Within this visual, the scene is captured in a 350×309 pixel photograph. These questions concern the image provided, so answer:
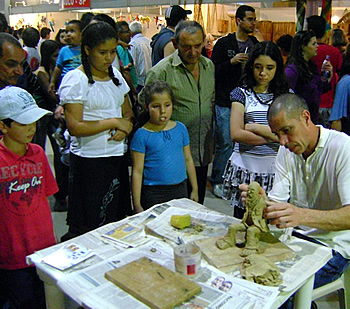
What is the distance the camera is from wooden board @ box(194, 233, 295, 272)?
1403 millimetres

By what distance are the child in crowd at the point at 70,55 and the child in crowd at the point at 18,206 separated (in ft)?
4.45

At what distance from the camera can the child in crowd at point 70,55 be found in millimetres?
3041

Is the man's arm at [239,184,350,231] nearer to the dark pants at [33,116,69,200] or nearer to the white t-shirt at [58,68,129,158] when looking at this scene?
the white t-shirt at [58,68,129,158]

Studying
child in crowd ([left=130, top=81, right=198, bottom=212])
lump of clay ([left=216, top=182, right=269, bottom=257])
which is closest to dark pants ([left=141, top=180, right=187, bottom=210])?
child in crowd ([left=130, top=81, right=198, bottom=212])

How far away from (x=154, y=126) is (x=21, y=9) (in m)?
8.95

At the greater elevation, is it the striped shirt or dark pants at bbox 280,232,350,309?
the striped shirt

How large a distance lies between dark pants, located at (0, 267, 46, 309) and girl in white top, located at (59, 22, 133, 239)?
63cm

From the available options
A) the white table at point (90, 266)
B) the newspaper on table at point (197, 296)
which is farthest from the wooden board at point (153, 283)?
the white table at point (90, 266)

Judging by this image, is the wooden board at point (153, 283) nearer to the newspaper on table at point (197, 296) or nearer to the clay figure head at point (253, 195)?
the newspaper on table at point (197, 296)

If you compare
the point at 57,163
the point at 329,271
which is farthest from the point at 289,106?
the point at 57,163

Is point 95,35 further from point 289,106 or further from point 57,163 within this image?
point 57,163

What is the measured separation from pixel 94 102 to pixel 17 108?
51 centimetres

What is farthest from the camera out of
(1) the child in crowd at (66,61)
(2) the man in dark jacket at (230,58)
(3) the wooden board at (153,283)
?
(2) the man in dark jacket at (230,58)

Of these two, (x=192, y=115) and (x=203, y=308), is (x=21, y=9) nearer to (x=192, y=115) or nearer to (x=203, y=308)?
(x=192, y=115)
